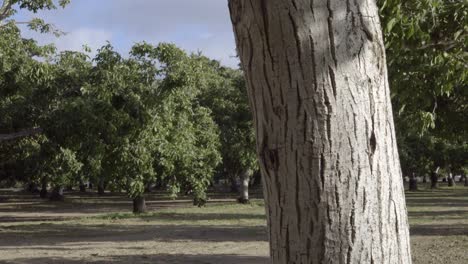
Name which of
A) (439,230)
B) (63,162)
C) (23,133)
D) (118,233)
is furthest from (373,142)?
(118,233)

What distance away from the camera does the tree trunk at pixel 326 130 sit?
6.97ft

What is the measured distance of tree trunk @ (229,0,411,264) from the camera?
6.97 ft

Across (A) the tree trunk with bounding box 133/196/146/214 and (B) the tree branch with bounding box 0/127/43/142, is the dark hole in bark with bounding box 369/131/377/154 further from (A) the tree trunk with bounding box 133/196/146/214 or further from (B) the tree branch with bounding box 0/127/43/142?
(A) the tree trunk with bounding box 133/196/146/214

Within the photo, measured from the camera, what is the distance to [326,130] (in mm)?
2137

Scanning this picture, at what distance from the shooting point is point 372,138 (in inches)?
85.4

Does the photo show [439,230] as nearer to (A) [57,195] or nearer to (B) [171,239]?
(B) [171,239]

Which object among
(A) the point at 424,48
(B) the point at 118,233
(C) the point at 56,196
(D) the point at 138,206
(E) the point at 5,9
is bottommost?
(B) the point at 118,233

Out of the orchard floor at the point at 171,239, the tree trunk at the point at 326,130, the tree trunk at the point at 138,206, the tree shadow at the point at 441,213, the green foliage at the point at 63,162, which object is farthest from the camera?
the tree trunk at the point at 138,206

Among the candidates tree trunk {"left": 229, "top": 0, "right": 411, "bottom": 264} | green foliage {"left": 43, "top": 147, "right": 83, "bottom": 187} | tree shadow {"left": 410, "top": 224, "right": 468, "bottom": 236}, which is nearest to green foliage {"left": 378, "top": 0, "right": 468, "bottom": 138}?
tree trunk {"left": 229, "top": 0, "right": 411, "bottom": 264}

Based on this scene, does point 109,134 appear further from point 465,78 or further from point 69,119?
point 465,78

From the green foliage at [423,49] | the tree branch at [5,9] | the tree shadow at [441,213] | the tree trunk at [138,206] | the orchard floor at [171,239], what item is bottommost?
the orchard floor at [171,239]

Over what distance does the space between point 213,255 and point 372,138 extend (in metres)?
12.6

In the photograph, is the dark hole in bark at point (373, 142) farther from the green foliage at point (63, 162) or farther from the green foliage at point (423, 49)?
the green foliage at point (63, 162)

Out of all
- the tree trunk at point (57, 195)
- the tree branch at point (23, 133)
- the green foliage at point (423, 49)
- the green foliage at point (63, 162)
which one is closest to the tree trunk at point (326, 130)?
the green foliage at point (423, 49)
